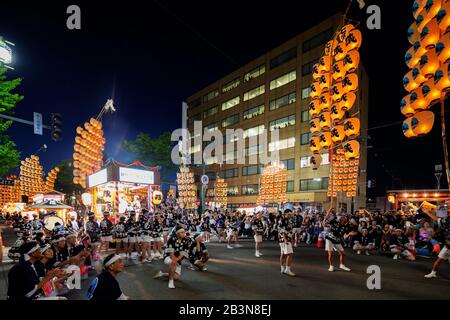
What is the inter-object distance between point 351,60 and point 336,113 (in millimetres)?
2889

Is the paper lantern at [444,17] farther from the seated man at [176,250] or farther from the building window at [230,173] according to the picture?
the building window at [230,173]

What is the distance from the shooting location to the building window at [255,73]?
47866 millimetres

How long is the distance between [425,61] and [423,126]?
2278 mm

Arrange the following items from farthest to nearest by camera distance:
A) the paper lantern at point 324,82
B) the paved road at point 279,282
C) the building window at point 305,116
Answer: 1. the building window at point 305,116
2. the paper lantern at point 324,82
3. the paved road at point 279,282

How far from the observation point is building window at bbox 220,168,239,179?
168ft

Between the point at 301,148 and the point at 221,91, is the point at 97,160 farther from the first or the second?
the point at 221,91

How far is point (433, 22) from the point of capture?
9.98 meters

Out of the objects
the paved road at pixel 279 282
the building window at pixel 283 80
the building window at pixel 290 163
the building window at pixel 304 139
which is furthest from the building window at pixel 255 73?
the paved road at pixel 279 282

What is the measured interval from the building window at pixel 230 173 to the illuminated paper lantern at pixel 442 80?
41.7 meters

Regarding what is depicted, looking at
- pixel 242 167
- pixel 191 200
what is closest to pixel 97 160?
pixel 191 200

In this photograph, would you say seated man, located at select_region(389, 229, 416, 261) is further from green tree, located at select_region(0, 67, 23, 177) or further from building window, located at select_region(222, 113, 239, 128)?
building window, located at select_region(222, 113, 239, 128)

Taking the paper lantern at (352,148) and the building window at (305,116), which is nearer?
the paper lantern at (352,148)

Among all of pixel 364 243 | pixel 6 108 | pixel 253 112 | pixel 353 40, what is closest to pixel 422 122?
pixel 353 40
